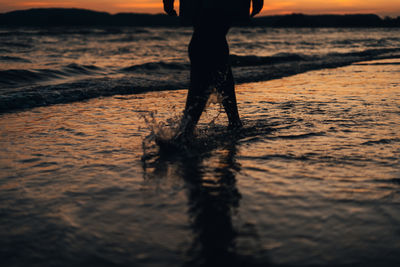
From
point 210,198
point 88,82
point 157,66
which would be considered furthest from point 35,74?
point 210,198

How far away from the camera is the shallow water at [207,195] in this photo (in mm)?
1735

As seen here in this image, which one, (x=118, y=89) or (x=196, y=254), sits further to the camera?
(x=118, y=89)

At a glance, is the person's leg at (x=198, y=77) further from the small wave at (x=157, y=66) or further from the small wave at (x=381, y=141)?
the small wave at (x=157, y=66)

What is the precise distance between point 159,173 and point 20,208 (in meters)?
0.98

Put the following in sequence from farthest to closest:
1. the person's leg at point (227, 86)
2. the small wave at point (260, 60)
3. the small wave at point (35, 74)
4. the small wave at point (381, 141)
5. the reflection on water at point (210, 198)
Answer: the small wave at point (260, 60)
the small wave at point (35, 74)
the person's leg at point (227, 86)
the small wave at point (381, 141)
the reflection on water at point (210, 198)

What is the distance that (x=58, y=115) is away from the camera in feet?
17.2

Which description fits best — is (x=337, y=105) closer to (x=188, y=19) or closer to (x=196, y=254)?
(x=188, y=19)

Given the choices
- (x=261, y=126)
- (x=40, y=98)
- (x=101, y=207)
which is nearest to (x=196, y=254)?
(x=101, y=207)

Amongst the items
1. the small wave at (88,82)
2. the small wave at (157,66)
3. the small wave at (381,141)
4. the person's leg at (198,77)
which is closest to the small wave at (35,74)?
the small wave at (88,82)

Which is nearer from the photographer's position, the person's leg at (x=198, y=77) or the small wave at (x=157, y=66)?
the person's leg at (x=198, y=77)

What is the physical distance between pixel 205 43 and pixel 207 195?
68.4 inches

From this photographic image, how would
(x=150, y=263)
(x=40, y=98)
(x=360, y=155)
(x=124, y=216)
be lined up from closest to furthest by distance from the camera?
(x=150, y=263), (x=124, y=216), (x=360, y=155), (x=40, y=98)

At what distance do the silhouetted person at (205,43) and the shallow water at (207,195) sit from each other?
0.40 metres

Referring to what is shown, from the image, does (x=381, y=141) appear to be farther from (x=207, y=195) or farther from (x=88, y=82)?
(x=88, y=82)
